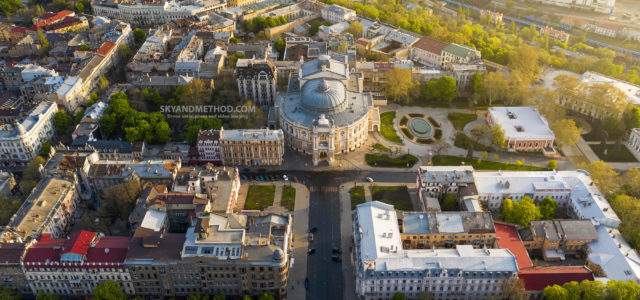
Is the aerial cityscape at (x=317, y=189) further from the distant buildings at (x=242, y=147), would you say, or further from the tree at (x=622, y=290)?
the distant buildings at (x=242, y=147)

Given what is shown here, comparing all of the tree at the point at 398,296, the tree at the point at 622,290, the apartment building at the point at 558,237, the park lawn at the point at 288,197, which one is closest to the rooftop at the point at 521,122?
the apartment building at the point at 558,237

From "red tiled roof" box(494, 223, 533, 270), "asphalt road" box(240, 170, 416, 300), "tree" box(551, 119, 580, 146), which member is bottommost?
"asphalt road" box(240, 170, 416, 300)

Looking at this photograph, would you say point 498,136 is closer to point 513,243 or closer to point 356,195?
point 513,243

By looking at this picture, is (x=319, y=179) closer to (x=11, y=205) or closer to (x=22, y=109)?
(x=11, y=205)

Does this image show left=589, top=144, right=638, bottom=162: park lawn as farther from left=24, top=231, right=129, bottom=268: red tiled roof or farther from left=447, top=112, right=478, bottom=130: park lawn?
left=24, top=231, right=129, bottom=268: red tiled roof

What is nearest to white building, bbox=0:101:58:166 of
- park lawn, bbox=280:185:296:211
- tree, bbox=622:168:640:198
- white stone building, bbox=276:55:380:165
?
white stone building, bbox=276:55:380:165
